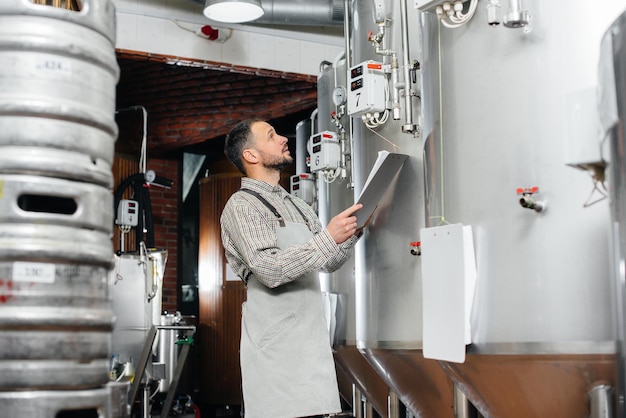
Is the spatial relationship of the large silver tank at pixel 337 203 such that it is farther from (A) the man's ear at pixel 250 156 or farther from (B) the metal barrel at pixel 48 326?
(B) the metal barrel at pixel 48 326

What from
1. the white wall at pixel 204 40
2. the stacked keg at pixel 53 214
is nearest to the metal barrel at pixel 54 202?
the stacked keg at pixel 53 214

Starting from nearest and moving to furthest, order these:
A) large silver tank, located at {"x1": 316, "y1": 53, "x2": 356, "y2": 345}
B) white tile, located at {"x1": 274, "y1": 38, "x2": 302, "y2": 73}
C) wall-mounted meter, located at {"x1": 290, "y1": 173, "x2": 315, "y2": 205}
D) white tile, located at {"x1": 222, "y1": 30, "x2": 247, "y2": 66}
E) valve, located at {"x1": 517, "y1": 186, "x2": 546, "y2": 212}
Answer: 1. valve, located at {"x1": 517, "y1": 186, "x2": 546, "y2": 212}
2. large silver tank, located at {"x1": 316, "y1": 53, "x2": 356, "y2": 345}
3. wall-mounted meter, located at {"x1": 290, "y1": 173, "x2": 315, "y2": 205}
4. white tile, located at {"x1": 222, "y1": 30, "x2": 247, "y2": 66}
5. white tile, located at {"x1": 274, "y1": 38, "x2": 302, "y2": 73}

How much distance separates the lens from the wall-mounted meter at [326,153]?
4.54 m

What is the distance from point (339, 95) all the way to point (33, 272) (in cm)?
302

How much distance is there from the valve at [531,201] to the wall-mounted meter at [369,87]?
1.27 m

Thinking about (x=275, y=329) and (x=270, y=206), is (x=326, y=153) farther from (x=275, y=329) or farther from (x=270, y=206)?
(x=275, y=329)

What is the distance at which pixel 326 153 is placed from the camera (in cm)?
454

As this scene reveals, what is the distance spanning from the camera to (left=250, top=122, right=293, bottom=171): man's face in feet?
11.2

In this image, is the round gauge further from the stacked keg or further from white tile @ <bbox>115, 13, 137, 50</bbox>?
the stacked keg

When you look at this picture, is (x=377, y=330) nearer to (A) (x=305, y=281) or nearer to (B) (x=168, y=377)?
(A) (x=305, y=281)

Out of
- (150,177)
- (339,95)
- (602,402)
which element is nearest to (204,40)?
(150,177)

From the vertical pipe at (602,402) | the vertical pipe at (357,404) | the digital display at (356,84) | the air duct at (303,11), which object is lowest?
the vertical pipe at (357,404)

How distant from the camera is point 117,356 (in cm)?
621

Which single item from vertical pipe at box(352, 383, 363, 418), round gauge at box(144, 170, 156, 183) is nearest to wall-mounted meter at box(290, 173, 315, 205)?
vertical pipe at box(352, 383, 363, 418)
